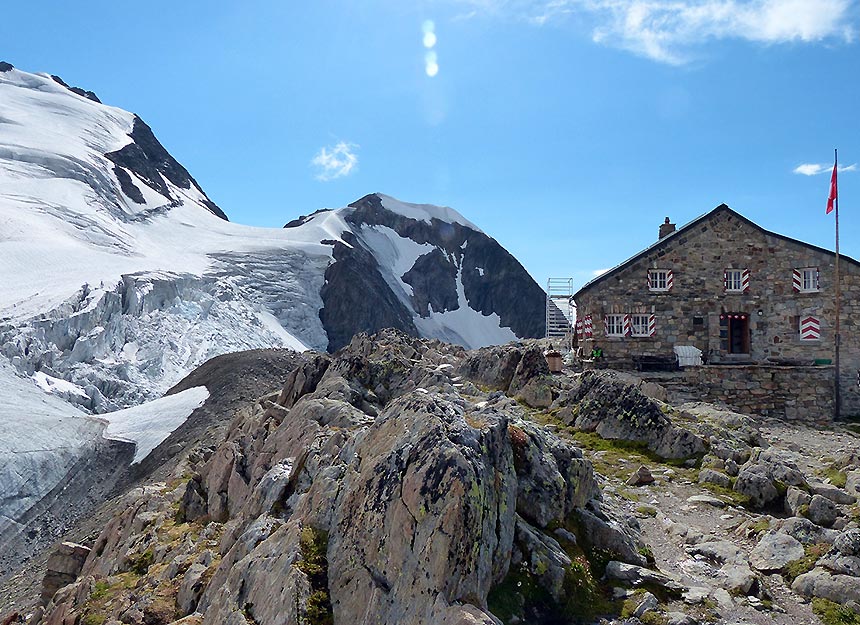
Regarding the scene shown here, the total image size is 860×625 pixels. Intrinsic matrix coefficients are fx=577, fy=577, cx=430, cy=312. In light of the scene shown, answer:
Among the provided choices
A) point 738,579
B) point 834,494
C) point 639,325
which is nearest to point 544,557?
point 738,579

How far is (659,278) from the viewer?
33531mm

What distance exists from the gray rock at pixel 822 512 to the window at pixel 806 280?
25.7m

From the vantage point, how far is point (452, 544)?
712 cm

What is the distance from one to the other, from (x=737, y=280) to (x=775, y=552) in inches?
1090

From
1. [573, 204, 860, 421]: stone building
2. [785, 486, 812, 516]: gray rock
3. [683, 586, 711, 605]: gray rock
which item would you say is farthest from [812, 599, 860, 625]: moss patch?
[573, 204, 860, 421]: stone building

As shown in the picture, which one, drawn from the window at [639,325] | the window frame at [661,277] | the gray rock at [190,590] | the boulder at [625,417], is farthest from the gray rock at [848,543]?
the window frame at [661,277]

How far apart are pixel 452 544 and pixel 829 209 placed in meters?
29.7

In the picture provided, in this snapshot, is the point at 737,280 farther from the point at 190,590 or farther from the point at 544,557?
the point at 190,590

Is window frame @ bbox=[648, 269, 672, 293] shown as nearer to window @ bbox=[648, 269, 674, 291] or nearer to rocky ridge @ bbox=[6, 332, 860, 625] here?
window @ bbox=[648, 269, 674, 291]

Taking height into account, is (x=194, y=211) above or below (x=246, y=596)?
above

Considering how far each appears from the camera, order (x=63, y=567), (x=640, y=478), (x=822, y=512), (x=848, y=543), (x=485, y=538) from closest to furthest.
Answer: (x=485, y=538) → (x=848, y=543) → (x=822, y=512) → (x=640, y=478) → (x=63, y=567)

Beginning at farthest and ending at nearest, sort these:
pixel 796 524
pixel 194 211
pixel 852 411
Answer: pixel 194 211 < pixel 852 411 < pixel 796 524

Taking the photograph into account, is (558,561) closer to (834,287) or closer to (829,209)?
(829,209)

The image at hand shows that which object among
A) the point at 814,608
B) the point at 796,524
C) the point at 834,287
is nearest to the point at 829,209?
the point at 834,287
